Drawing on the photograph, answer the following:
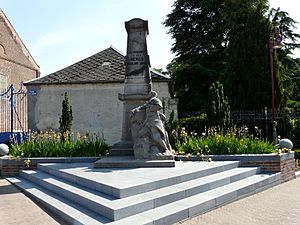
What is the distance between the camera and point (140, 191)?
5.43 metres

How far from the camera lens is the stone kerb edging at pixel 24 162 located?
9.21m

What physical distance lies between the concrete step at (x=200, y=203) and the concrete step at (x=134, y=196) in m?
0.10

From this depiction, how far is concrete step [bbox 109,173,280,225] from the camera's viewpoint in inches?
185

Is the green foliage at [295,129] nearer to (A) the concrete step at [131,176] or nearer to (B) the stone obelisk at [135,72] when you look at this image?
(A) the concrete step at [131,176]

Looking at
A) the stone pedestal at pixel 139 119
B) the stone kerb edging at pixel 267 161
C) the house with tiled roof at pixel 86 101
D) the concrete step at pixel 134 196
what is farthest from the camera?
the house with tiled roof at pixel 86 101

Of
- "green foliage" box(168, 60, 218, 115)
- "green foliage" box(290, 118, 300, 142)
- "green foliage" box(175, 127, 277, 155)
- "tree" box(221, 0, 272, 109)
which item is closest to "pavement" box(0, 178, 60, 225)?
"green foliage" box(175, 127, 277, 155)

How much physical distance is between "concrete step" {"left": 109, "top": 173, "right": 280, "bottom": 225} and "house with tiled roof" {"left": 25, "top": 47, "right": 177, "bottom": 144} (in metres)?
10.5

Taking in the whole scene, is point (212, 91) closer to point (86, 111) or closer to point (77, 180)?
point (86, 111)

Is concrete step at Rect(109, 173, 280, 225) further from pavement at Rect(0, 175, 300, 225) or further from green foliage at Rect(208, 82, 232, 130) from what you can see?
green foliage at Rect(208, 82, 232, 130)

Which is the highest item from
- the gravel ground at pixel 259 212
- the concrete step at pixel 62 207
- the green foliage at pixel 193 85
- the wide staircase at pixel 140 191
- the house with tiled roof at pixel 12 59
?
the house with tiled roof at pixel 12 59

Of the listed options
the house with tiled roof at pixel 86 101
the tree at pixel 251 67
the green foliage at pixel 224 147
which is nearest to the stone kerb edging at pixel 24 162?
the green foliage at pixel 224 147

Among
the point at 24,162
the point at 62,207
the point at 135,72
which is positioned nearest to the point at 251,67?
the point at 135,72

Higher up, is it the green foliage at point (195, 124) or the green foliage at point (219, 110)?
the green foliage at point (219, 110)

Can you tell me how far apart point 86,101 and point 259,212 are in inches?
527
